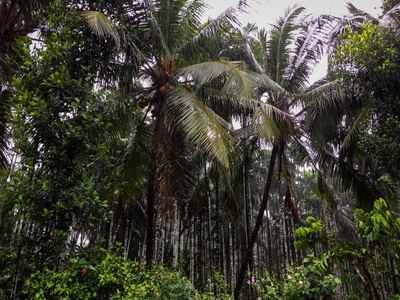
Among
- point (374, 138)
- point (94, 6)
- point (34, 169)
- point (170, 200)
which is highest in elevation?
point (94, 6)

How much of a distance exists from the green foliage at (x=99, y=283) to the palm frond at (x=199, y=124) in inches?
58.7

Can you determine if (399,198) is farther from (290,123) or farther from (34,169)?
(34,169)

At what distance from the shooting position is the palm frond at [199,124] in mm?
4154

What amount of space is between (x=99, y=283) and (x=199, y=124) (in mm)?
2104

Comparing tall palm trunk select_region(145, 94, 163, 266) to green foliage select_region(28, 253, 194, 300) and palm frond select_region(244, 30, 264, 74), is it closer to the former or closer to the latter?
green foliage select_region(28, 253, 194, 300)

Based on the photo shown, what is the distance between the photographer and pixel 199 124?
4.34 meters

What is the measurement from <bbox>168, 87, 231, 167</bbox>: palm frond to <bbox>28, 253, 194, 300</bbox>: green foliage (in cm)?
149

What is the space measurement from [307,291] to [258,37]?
5251mm

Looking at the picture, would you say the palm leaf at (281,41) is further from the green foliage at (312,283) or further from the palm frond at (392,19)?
the green foliage at (312,283)

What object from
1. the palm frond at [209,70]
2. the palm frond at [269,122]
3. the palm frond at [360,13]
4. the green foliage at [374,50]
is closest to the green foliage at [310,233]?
the palm frond at [269,122]

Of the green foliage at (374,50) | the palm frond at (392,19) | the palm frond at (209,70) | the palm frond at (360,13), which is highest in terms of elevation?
the palm frond at (360,13)

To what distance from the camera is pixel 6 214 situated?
421 centimetres

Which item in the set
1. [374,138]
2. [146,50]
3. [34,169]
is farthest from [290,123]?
[34,169]

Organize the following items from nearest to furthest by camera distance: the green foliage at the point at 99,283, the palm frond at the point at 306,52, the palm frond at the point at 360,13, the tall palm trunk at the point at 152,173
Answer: the green foliage at the point at 99,283, the tall palm trunk at the point at 152,173, the palm frond at the point at 360,13, the palm frond at the point at 306,52
